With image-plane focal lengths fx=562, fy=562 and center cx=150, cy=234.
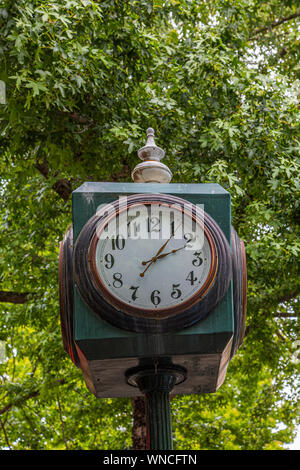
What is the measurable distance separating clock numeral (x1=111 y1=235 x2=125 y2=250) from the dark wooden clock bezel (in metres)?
0.06

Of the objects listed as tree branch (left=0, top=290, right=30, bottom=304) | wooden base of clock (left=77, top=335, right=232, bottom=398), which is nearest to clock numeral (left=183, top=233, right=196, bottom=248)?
wooden base of clock (left=77, top=335, right=232, bottom=398)

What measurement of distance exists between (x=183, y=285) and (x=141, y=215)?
309mm

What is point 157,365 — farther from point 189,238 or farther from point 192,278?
point 189,238

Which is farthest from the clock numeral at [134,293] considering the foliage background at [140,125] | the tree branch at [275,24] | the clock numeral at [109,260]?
the tree branch at [275,24]

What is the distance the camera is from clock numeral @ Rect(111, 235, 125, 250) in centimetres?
206

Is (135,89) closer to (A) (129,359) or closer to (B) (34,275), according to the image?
(B) (34,275)

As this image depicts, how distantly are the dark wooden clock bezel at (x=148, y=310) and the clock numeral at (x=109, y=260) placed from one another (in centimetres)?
5

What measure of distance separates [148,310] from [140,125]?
435 cm

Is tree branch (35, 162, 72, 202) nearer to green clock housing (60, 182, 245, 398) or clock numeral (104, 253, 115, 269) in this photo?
green clock housing (60, 182, 245, 398)

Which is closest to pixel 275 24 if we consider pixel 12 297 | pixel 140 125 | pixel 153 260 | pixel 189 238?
pixel 140 125

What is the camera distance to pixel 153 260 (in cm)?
205

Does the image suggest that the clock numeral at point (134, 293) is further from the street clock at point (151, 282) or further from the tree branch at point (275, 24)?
the tree branch at point (275, 24)

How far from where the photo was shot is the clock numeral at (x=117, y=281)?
2.00 metres
